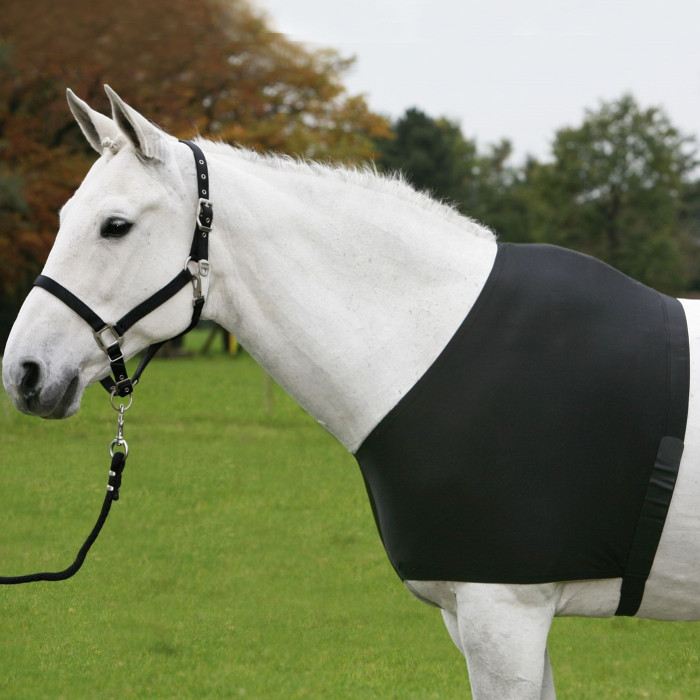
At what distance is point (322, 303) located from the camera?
9.36ft

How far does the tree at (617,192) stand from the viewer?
47625mm

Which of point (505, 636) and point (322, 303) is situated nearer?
point (505, 636)

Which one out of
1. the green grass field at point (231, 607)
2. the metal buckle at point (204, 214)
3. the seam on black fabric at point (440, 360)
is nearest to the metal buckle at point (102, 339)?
the metal buckle at point (204, 214)

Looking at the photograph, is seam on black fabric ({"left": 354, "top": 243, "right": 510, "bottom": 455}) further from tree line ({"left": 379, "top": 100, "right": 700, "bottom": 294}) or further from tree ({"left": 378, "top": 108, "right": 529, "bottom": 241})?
tree line ({"left": 379, "top": 100, "right": 700, "bottom": 294})

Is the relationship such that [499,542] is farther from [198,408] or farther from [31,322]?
[198,408]

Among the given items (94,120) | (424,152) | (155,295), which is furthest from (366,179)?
(424,152)

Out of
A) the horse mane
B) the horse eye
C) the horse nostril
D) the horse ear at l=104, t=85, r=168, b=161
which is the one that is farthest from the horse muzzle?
the horse mane

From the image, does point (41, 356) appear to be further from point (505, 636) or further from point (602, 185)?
point (602, 185)

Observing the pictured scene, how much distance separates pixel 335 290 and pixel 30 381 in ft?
3.48

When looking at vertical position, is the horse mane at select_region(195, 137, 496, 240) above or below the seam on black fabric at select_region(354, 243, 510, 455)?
above

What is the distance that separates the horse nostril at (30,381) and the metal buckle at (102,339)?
0.21m

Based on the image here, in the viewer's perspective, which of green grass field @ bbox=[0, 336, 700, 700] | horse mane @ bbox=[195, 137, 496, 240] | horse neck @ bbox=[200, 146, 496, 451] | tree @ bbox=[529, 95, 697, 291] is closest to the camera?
horse neck @ bbox=[200, 146, 496, 451]

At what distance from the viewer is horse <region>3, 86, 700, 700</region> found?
106 inches

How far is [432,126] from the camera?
50062 millimetres
